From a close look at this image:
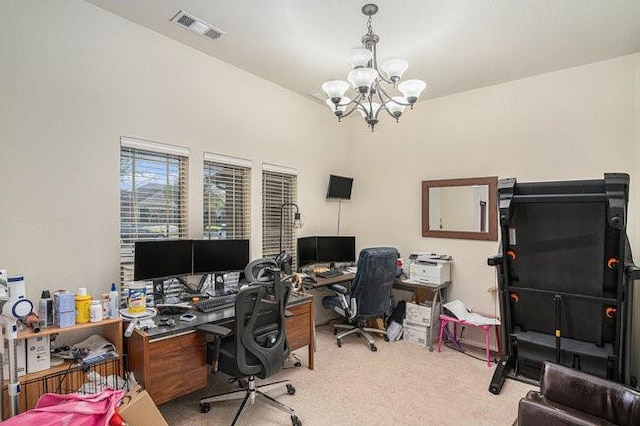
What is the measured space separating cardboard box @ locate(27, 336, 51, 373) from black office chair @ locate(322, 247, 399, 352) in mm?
2537

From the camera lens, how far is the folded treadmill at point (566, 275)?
206 centimetres

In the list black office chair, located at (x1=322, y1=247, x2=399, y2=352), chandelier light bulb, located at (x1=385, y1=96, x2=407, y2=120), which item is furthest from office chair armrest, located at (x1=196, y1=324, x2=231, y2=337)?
chandelier light bulb, located at (x1=385, y1=96, x2=407, y2=120)

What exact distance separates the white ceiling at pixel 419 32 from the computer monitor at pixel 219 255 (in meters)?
1.81

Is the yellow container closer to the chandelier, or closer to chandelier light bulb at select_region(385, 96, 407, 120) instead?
the chandelier

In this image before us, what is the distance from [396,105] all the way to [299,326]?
215 centimetres

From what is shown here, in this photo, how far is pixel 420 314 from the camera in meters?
3.87

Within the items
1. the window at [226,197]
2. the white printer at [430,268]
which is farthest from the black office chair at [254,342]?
the white printer at [430,268]

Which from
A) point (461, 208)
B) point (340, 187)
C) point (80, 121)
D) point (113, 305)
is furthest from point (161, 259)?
point (461, 208)

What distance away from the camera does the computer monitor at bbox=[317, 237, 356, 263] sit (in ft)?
14.3

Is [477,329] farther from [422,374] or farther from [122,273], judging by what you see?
[122,273]

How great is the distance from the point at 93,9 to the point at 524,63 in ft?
12.5

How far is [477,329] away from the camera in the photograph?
3.90 meters

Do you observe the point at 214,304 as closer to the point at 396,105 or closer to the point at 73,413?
the point at 73,413

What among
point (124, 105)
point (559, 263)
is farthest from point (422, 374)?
point (124, 105)
